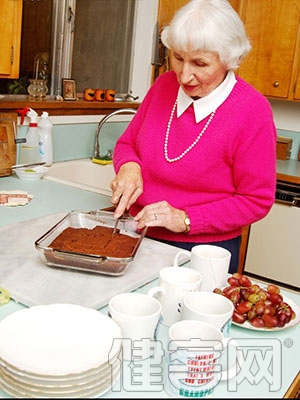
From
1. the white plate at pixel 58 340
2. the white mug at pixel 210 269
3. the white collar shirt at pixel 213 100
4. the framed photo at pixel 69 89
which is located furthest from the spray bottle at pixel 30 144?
the white plate at pixel 58 340

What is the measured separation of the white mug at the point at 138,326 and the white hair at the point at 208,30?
2.67 feet

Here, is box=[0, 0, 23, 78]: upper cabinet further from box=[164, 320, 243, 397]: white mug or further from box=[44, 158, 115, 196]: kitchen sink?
box=[164, 320, 243, 397]: white mug

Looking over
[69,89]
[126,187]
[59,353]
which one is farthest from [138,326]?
[69,89]

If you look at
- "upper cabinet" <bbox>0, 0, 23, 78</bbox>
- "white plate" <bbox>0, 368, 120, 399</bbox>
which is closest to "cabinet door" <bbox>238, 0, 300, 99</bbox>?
"upper cabinet" <bbox>0, 0, 23, 78</bbox>

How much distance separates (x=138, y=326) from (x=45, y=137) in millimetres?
1647


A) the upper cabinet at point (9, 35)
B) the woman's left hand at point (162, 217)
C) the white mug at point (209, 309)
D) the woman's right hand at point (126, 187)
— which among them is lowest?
the white mug at point (209, 309)

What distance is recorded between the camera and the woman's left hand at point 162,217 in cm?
141

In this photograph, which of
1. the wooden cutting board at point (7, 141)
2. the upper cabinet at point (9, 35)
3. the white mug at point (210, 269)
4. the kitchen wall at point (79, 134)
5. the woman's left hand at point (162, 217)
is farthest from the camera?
the kitchen wall at point (79, 134)

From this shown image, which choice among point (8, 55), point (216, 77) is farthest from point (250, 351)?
point (8, 55)

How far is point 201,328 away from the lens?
881 mm

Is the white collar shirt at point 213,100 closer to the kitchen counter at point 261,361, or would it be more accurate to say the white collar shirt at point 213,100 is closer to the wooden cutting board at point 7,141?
the kitchen counter at point 261,361

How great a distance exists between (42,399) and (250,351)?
0.42 metres

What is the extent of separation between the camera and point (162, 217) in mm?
1430

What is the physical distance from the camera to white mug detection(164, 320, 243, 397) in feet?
2.59
